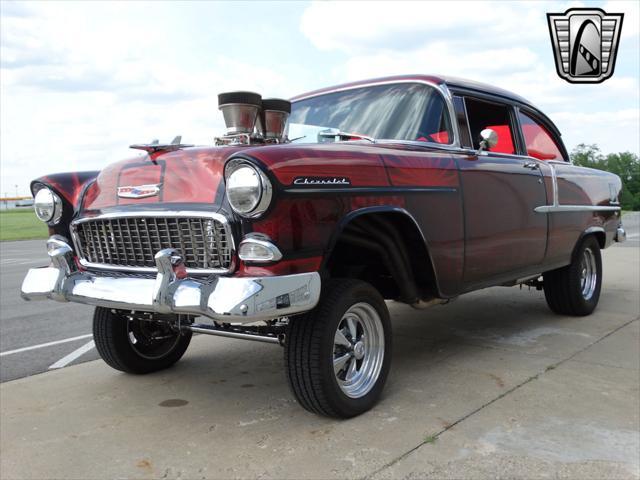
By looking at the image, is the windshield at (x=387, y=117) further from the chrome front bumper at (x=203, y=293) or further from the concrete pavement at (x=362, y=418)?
the concrete pavement at (x=362, y=418)

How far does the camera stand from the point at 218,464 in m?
2.94

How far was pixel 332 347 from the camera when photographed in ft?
10.7

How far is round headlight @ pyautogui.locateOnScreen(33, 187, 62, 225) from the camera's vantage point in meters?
3.86

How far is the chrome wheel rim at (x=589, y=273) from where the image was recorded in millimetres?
6234

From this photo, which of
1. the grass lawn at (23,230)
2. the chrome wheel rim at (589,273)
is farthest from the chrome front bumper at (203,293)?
the grass lawn at (23,230)

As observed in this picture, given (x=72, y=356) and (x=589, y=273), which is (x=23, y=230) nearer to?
(x=72, y=356)

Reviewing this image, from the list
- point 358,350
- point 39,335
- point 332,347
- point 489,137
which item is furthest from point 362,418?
point 39,335

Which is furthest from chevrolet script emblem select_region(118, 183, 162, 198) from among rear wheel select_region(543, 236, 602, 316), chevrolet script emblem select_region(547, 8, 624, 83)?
chevrolet script emblem select_region(547, 8, 624, 83)

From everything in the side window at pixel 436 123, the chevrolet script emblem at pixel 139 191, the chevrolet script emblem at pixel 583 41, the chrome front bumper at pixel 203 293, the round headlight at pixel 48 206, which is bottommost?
the chrome front bumper at pixel 203 293

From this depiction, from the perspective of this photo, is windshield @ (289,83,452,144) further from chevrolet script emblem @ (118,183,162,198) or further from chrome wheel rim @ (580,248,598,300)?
chrome wheel rim @ (580,248,598,300)

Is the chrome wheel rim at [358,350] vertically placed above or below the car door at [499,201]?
below

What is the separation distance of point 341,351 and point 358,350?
115 mm

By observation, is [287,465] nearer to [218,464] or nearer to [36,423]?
[218,464]

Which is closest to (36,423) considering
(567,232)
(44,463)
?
(44,463)
